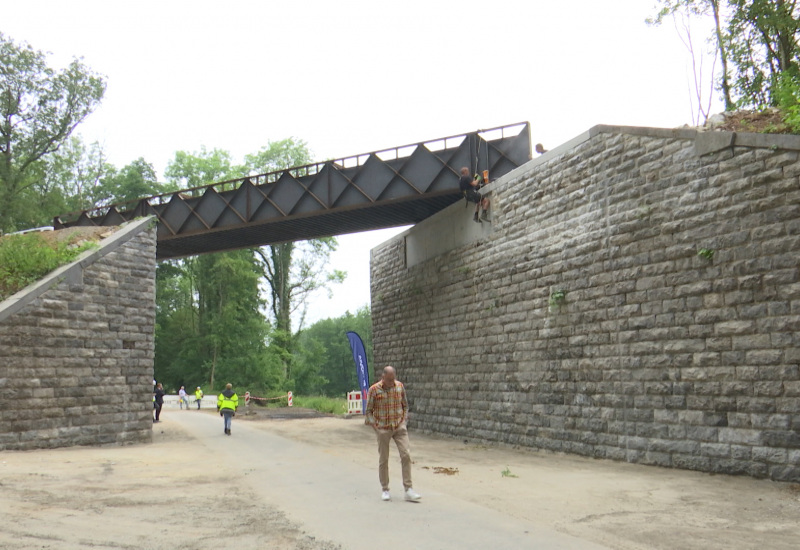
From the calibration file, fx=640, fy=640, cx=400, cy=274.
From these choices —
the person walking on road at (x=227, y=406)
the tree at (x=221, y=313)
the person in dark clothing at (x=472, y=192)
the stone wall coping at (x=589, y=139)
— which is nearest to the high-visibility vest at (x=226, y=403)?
the person walking on road at (x=227, y=406)

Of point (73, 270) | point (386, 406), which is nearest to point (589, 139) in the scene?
point (386, 406)

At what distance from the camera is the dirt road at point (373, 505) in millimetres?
5844

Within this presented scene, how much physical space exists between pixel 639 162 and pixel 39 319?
42.0 feet

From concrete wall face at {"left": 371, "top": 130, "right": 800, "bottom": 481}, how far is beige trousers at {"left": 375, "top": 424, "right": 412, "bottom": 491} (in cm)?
480

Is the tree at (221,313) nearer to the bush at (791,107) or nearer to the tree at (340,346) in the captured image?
the tree at (340,346)

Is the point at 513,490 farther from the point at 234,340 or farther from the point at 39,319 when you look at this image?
the point at 234,340

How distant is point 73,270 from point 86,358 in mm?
2084

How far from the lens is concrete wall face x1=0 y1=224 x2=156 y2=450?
13445 millimetres

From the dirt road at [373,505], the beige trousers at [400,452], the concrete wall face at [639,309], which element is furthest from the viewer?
the concrete wall face at [639,309]

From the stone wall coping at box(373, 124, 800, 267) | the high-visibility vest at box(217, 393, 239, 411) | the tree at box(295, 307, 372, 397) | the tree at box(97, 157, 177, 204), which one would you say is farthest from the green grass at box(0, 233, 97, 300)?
the tree at box(295, 307, 372, 397)

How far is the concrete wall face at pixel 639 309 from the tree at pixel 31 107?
27.2 meters

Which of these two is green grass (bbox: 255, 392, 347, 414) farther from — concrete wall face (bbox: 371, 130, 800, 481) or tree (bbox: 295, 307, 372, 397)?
tree (bbox: 295, 307, 372, 397)

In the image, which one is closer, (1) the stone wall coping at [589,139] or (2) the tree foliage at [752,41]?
(1) the stone wall coping at [589,139]

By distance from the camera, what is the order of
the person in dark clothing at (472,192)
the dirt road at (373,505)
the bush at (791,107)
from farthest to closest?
the person in dark clothing at (472,192) → the bush at (791,107) → the dirt road at (373,505)
